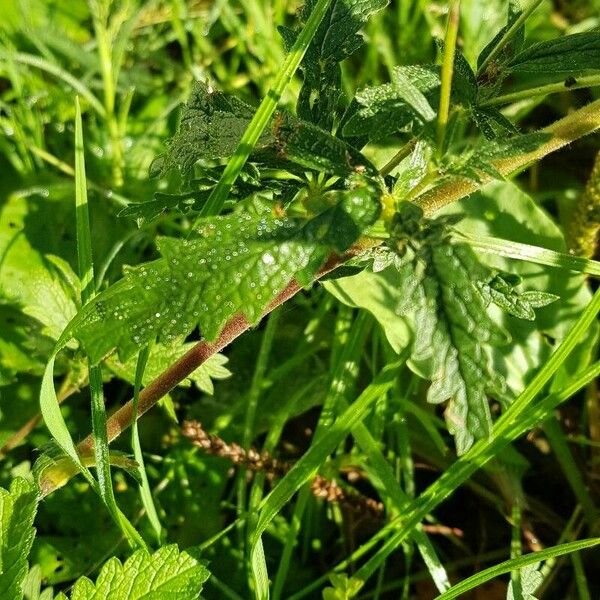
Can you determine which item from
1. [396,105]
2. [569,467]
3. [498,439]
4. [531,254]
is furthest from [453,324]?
[569,467]

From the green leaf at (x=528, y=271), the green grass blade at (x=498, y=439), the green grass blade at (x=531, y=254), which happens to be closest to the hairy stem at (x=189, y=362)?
the green grass blade at (x=531, y=254)

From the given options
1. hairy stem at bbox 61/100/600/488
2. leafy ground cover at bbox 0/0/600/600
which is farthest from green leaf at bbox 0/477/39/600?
hairy stem at bbox 61/100/600/488

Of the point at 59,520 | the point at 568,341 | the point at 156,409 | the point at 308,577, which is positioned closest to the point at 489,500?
the point at 308,577

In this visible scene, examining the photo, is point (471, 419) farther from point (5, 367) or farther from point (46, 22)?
point (46, 22)

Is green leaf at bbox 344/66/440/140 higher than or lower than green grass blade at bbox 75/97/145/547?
higher

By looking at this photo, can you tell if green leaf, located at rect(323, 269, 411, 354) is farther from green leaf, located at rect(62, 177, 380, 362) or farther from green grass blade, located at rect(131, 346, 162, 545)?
green leaf, located at rect(62, 177, 380, 362)

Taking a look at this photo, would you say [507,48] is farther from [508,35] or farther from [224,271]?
[224,271]

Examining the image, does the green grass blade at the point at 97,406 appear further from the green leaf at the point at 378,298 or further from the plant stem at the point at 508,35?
the plant stem at the point at 508,35
